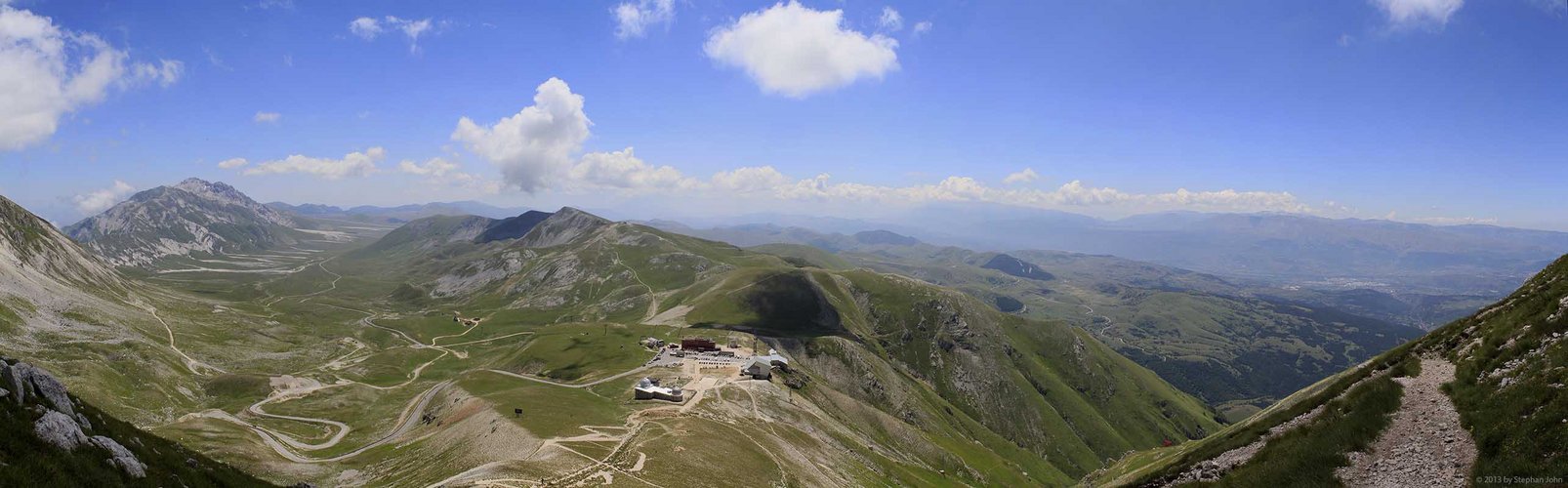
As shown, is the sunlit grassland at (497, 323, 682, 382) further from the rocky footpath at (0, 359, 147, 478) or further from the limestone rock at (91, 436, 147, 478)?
the limestone rock at (91, 436, 147, 478)

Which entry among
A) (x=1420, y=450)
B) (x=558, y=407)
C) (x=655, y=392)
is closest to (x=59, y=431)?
(x=1420, y=450)

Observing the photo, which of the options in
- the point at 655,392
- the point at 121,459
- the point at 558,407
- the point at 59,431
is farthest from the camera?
the point at 655,392

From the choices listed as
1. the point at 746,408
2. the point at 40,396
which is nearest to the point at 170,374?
the point at 746,408

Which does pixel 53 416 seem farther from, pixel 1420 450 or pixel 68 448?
pixel 1420 450

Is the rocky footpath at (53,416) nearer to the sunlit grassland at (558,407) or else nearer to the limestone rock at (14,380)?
the limestone rock at (14,380)

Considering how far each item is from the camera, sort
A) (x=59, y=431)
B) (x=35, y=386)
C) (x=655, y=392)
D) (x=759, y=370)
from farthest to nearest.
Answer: (x=759, y=370)
(x=655, y=392)
(x=35, y=386)
(x=59, y=431)

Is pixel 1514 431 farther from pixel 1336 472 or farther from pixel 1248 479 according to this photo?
pixel 1248 479
